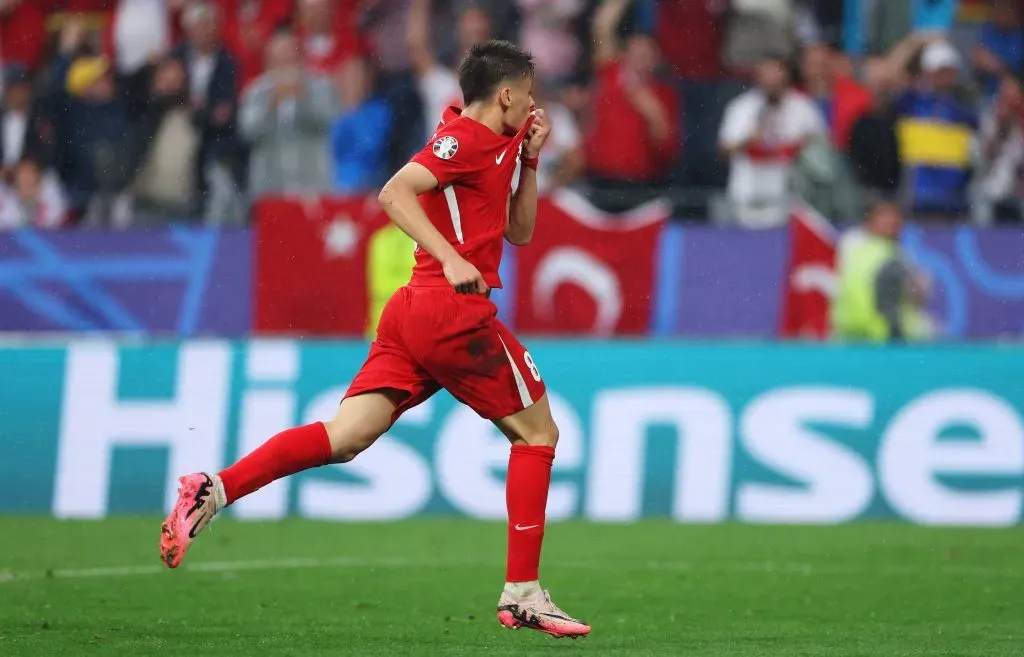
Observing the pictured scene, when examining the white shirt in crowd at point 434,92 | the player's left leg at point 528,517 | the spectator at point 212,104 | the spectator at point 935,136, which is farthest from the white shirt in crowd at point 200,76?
the player's left leg at point 528,517

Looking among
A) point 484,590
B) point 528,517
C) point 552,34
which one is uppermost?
point 552,34

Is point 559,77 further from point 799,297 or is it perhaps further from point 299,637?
point 299,637

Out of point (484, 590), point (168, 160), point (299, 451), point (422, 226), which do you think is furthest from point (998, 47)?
point (299, 451)

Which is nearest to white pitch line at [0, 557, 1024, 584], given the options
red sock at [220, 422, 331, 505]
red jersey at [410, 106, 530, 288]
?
red sock at [220, 422, 331, 505]

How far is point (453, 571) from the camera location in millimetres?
9016

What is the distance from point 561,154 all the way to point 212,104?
9.51 feet

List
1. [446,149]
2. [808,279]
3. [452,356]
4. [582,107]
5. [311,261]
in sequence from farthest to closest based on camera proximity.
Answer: [582,107] < [311,261] < [808,279] < [452,356] < [446,149]

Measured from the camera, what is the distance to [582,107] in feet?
48.8

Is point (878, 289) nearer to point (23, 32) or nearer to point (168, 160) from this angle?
point (168, 160)

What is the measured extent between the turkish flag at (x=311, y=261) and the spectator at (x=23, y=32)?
307 cm

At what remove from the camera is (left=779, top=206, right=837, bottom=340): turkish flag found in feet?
43.6

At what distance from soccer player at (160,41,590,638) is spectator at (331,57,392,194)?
26.2 feet

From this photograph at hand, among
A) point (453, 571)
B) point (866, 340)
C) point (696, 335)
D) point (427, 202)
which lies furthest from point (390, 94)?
point (427, 202)

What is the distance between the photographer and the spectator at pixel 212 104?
14.5m
